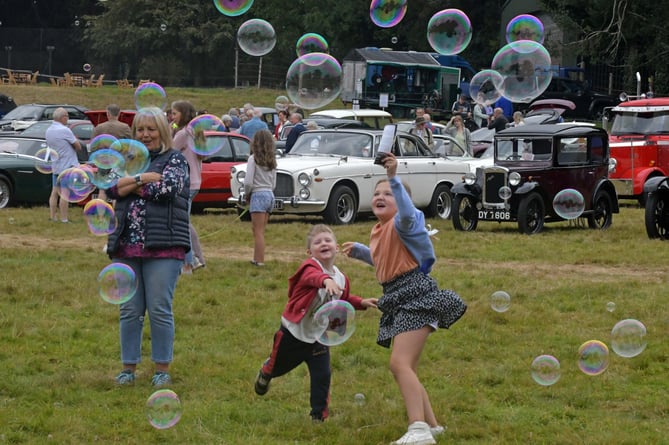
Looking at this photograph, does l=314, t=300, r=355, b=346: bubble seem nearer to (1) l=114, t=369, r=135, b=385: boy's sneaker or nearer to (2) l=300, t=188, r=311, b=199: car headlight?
(1) l=114, t=369, r=135, b=385: boy's sneaker

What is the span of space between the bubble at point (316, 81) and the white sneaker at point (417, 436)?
699cm

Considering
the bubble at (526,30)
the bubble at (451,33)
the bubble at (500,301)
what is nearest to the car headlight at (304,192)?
the bubble at (526,30)

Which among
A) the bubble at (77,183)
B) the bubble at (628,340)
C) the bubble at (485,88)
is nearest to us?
the bubble at (628,340)

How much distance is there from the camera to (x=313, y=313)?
21.7ft

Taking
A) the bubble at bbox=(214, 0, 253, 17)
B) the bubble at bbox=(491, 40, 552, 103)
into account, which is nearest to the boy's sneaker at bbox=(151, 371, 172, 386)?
the bubble at bbox=(214, 0, 253, 17)

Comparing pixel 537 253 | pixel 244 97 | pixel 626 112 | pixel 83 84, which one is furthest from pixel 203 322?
pixel 83 84

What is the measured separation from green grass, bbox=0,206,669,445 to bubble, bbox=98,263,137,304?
0.62 metres

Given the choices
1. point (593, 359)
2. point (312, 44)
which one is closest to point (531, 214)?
point (312, 44)

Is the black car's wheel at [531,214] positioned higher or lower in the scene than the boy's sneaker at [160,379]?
higher

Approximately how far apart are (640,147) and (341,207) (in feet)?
23.8

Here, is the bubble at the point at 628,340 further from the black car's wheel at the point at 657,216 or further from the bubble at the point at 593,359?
the black car's wheel at the point at 657,216

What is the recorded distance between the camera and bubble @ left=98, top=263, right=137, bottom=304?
746 centimetres

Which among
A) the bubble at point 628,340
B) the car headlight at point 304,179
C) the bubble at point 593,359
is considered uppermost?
the car headlight at point 304,179

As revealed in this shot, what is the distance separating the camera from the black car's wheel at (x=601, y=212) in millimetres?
18188
